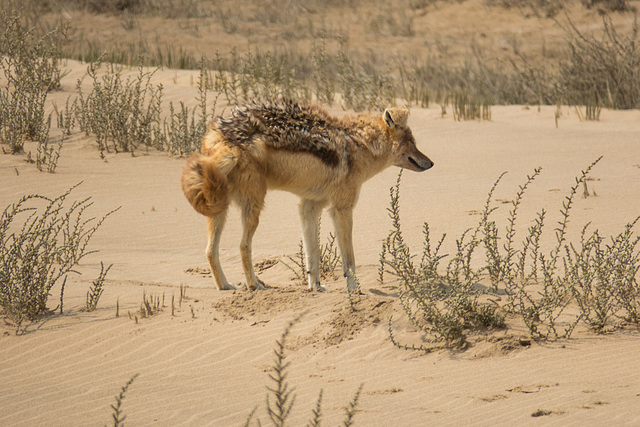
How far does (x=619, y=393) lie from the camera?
490 centimetres

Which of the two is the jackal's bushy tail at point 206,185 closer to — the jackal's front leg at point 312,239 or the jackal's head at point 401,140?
the jackal's front leg at point 312,239

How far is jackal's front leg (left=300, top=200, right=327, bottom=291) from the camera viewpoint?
27.1 feet

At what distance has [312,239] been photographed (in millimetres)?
8336

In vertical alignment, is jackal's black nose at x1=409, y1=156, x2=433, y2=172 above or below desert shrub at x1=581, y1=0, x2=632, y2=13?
below

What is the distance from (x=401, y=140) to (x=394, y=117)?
0.97 feet

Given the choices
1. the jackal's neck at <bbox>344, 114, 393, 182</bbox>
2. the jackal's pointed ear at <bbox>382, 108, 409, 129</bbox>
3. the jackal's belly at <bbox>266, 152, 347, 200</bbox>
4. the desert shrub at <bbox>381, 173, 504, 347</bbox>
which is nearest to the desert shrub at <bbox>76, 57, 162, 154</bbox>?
the jackal's neck at <bbox>344, 114, 393, 182</bbox>

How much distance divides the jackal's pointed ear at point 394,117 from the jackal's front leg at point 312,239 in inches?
51.5

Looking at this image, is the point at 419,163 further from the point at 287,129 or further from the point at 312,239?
the point at 287,129

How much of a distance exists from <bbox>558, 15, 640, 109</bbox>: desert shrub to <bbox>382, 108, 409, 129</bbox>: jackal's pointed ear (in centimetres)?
1021

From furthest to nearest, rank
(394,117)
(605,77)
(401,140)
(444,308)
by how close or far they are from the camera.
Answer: (605,77) < (401,140) < (394,117) < (444,308)

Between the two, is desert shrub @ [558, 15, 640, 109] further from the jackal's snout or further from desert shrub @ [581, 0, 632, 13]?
desert shrub @ [581, 0, 632, 13]

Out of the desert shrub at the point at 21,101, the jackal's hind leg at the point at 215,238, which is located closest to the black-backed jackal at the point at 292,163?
the jackal's hind leg at the point at 215,238

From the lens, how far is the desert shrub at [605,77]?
58.6 ft

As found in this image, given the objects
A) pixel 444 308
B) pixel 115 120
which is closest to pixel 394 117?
pixel 444 308
